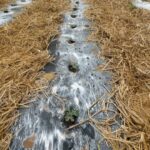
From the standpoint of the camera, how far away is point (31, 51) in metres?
2.11

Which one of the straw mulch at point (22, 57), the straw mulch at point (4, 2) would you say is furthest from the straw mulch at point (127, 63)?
the straw mulch at point (4, 2)

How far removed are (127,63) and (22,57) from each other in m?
0.89

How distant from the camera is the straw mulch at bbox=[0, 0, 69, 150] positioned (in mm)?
1550

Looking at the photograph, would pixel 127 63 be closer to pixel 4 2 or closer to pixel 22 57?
pixel 22 57

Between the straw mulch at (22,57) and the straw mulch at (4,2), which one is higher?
the straw mulch at (22,57)

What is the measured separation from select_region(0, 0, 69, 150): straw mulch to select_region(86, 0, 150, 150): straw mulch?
0.51 metres

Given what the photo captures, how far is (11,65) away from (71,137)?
2.71ft

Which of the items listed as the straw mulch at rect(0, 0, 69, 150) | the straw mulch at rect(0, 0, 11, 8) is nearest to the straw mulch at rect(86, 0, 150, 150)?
the straw mulch at rect(0, 0, 69, 150)

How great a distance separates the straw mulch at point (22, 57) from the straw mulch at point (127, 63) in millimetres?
506

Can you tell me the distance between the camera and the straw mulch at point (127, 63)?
141 centimetres

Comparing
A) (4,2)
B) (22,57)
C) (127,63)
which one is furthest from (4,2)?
(127,63)

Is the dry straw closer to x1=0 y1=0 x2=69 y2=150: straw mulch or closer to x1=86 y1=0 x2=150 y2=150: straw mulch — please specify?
x1=0 y1=0 x2=69 y2=150: straw mulch

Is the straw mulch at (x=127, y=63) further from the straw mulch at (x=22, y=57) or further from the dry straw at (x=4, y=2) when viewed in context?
the dry straw at (x=4, y=2)

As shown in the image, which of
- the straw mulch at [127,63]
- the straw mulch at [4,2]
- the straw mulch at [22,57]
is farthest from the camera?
the straw mulch at [4,2]
